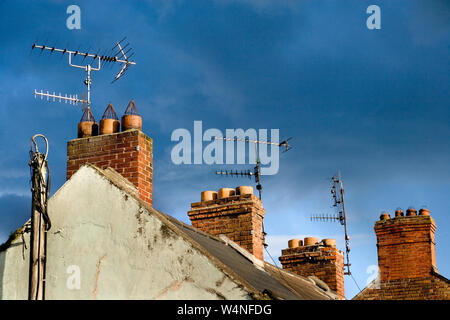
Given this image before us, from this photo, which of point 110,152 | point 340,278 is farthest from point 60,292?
point 340,278

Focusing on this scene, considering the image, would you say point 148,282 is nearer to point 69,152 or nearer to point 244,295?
point 244,295

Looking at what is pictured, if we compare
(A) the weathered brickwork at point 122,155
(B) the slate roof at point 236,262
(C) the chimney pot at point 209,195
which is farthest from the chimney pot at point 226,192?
(A) the weathered brickwork at point 122,155

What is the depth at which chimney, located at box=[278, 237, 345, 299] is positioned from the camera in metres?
20.1

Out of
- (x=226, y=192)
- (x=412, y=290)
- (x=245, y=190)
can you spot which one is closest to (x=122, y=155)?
(x=245, y=190)

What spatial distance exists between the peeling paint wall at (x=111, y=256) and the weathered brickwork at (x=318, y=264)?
1032cm

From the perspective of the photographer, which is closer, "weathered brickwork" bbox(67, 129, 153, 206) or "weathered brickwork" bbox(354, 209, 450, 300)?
"weathered brickwork" bbox(67, 129, 153, 206)

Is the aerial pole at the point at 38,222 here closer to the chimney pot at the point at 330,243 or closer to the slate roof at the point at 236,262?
the slate roof at the point at 236,262

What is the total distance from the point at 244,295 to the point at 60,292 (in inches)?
111

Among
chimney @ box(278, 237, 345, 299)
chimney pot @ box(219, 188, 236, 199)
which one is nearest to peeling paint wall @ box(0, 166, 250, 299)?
chimney pot @ box(219, 188, 236, 199)

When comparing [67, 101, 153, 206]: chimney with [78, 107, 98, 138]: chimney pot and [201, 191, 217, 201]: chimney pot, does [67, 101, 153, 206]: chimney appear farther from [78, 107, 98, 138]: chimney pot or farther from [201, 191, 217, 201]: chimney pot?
[201, 191, 217, 201]: chimney pot

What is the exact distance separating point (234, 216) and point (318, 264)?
5.00 meters

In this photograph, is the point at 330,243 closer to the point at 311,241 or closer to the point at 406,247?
the point at 311,241

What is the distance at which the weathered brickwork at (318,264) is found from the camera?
792 inches
